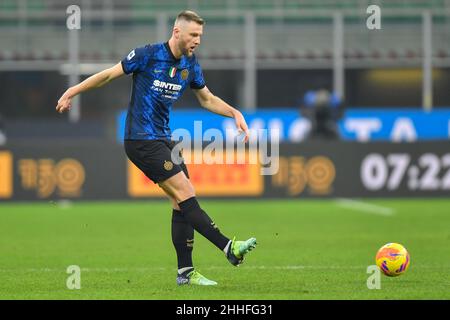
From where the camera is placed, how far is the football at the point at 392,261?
30.0 feet

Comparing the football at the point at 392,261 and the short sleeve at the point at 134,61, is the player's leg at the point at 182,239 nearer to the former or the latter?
the short sleeve at the point at 134,61

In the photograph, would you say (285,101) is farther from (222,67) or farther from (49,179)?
(49,179)

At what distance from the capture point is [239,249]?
8.47 metres

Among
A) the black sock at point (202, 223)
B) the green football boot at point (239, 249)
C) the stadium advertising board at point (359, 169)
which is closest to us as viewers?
the green football boot at point (239, 249)

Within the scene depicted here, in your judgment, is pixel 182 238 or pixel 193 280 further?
pixel 182 238

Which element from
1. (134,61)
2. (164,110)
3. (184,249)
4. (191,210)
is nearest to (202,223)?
(191,210)

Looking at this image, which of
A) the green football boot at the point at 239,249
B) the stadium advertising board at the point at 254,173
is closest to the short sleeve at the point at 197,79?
the green football boot at the point at 239,249

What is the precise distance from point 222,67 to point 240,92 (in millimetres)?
1732

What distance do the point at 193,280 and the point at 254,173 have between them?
38.5 feet

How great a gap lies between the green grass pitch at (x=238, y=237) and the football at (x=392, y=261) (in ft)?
0.31

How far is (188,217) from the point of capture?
891 centimetres

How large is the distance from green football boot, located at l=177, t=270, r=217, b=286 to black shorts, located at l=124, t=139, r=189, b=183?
83cm

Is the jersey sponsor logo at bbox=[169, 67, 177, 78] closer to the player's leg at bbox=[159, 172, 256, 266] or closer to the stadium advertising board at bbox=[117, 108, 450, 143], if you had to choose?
the player's leg at bbox=[159, 172, 256, 266]

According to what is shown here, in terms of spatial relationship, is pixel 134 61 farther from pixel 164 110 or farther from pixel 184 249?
pixel 184 249
